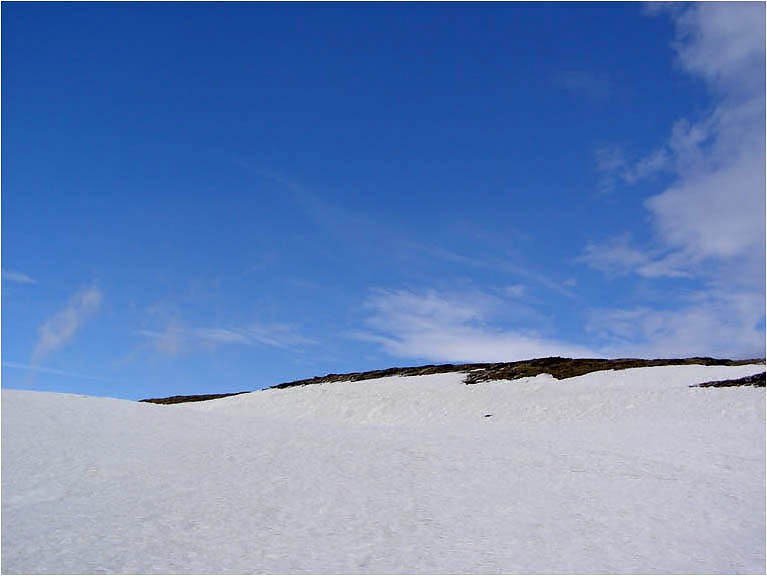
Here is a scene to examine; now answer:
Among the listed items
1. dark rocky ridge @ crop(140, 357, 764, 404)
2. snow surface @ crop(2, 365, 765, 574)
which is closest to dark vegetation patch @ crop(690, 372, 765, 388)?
snow surface @ crop(2, 365, 765, 574)

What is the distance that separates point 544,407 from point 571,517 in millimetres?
21798

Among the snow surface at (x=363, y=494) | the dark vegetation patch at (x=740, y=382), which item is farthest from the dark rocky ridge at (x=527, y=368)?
the snow surface at (x=363, y=494)

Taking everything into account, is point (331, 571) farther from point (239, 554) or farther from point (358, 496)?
point (358, 496)

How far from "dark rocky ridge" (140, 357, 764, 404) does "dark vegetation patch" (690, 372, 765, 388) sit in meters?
9.19

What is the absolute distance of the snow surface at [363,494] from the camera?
39.3 ft

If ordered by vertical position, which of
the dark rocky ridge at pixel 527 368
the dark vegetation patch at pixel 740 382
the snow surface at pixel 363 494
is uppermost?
the dark rocky ridge at pixel 527 368

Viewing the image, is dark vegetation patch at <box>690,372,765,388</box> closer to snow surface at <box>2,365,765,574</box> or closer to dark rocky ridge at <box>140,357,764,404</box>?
snow surface at <box>2,365,765,574</box>

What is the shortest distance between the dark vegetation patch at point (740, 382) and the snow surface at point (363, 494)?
7.15 metres

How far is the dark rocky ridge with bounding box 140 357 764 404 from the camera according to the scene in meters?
48.0

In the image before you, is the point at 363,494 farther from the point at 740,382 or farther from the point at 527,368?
the point at 527,368

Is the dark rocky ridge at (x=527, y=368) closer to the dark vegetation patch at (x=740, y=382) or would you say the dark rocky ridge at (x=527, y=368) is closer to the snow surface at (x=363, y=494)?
the dark vegetation patch at (x=740, y=382)

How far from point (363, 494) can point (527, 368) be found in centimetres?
3745

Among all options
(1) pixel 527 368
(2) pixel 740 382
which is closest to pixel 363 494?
(2) pixel 740 382

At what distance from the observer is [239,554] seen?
464 inches
